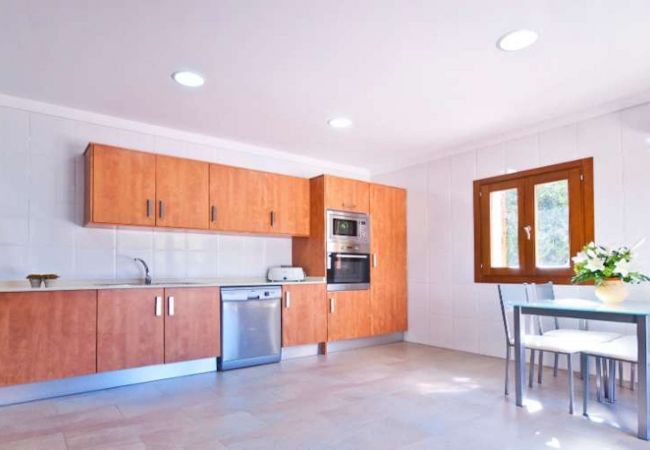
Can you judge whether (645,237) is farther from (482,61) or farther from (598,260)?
(482,61)

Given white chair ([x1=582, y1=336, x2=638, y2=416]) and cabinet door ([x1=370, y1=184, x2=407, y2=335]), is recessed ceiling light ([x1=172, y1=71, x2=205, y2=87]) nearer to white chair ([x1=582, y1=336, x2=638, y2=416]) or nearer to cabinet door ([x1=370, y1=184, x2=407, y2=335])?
cabinet door ([x1=370, y1=184, x2=407, y2=335])

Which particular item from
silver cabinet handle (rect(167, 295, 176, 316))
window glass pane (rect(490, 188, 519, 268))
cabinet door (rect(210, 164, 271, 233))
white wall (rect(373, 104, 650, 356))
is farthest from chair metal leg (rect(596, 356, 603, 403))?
silver cabinet handle (rect(167, 295, 176, 316))

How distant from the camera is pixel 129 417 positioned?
2607 millimetres

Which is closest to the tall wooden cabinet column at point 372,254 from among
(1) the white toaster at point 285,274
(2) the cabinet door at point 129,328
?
(1) the white toaster at point 285,274

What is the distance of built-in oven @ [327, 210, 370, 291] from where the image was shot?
14.9 ft

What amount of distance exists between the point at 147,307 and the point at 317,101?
2.18 meters

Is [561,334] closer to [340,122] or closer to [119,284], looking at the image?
[340,122]

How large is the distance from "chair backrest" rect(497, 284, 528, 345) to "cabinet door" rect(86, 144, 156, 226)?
294cm

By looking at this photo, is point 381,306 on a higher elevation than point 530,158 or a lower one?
lower

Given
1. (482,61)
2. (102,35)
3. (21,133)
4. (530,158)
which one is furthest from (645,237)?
(21,133)

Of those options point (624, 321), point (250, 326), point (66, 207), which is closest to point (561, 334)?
point (624, 321)

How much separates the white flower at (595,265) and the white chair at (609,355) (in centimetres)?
50

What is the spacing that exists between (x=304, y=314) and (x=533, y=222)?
2468 mm

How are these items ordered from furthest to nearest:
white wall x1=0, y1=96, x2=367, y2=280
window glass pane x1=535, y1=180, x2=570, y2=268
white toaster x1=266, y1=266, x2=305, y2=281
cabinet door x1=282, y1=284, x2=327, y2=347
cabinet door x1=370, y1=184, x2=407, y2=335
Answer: cabinet door x1=370, y1=184, x2=407, y2=335 < white toaster x1=266, y1=266, x2=305, y2=281 < cabinet door x1=282, y1=284, x2=327, y2=347 < window glass pane x1=535, y1=180, x2=570, y2=268 < white wall x1=0, y1=96, x2=367, y2=280
